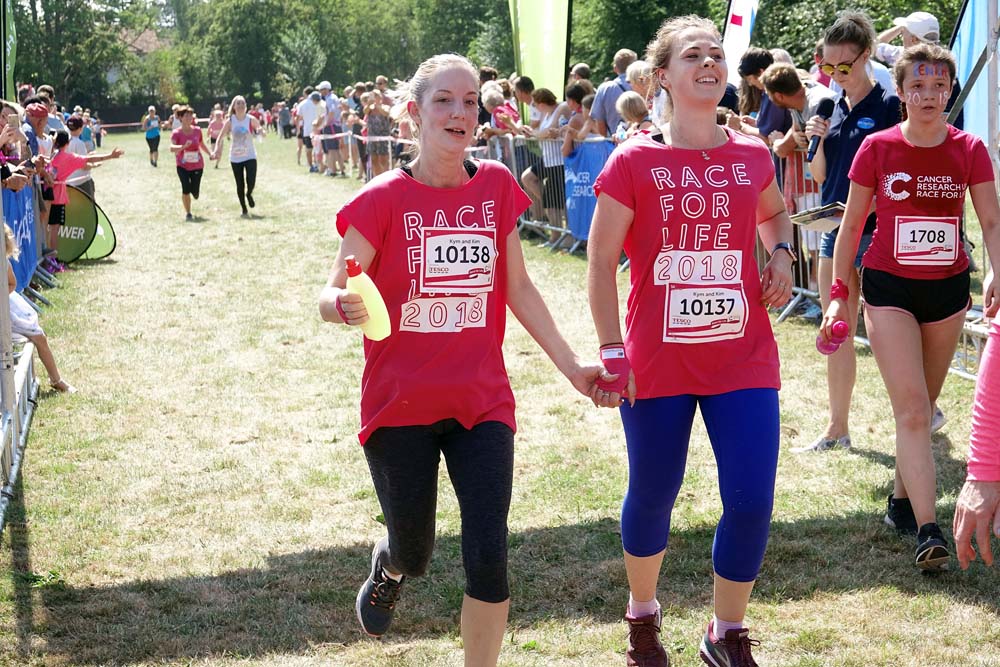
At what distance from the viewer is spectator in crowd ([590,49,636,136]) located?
13.1 m

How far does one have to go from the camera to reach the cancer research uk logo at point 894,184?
16.4 ft

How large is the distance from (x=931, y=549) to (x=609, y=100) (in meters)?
9.07

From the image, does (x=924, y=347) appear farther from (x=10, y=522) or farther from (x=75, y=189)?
(x=75, y=189)

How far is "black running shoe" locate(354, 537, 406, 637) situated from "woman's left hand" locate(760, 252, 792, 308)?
1553 mm

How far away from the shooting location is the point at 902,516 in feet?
17.7

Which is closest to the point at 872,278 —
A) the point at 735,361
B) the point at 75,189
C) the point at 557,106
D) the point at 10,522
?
the point at 735,361

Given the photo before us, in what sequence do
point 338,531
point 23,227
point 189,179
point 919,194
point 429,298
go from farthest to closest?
point 189,179, point 23,227, point 338,531, point 919,194, point 429,298

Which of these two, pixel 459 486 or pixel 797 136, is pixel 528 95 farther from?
pixel 459 486

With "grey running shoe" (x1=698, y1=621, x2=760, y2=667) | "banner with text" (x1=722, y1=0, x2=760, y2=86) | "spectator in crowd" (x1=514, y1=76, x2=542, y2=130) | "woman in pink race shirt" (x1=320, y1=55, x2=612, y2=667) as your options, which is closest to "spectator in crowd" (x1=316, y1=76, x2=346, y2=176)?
"spectator in crowd" (x1=514, y1=76, x2=542, y2=130)

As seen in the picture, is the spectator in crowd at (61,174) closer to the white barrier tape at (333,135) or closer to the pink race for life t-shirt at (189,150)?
the pink race for life t-shirt at (189,150)

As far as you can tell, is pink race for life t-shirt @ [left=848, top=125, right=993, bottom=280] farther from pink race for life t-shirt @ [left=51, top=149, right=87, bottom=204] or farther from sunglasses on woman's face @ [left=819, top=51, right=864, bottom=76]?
pink race for life t-shirt @ [left=51, top=149, right=87, bottom=204]

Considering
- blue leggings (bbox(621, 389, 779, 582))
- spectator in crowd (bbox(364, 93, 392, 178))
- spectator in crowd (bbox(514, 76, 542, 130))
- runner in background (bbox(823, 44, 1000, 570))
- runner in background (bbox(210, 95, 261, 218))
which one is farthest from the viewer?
spectator in crowd (bbox(364, 93, 392, 178))

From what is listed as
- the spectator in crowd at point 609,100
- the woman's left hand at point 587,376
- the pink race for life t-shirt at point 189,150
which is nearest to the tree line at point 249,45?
the pink race for life t-shirt at point 189,150

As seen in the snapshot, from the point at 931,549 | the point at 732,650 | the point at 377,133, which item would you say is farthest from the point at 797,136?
the point at 377,133
